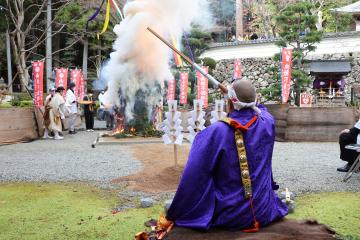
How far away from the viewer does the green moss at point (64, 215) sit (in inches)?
181

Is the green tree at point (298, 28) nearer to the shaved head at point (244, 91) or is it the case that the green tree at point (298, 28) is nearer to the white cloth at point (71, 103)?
the white cloth at point (71, 103)

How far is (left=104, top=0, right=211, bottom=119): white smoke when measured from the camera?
12227 millimetres

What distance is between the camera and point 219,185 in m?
3.52

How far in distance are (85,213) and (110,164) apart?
3617mm

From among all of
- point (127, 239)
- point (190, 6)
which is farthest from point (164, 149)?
point (127, 239)

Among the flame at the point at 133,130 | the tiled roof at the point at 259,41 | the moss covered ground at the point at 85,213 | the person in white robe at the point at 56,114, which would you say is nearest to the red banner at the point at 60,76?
the person in white robe at the point at 56,114

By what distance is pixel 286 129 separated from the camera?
13.2 metres

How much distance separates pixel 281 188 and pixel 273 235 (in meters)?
3.39

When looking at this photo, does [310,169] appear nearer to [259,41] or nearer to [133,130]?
[133,130]

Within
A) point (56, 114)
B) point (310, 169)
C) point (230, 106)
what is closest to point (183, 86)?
point (56, 114)

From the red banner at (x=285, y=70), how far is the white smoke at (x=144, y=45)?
20.1 ft

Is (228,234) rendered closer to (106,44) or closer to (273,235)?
(273,235)

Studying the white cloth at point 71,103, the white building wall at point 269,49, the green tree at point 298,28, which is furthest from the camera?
the white building wall at point 269,49

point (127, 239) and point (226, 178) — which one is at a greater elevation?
point (226, 178)
